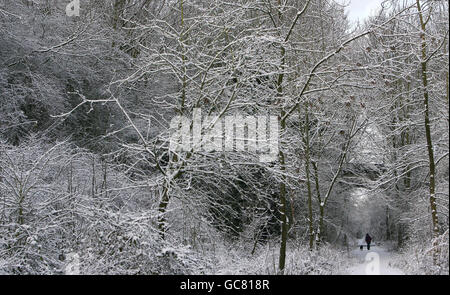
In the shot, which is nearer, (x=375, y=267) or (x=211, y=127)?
(x=211, y=127)

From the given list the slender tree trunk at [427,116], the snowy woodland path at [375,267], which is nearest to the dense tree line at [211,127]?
the slender tree trunk at [427,116]

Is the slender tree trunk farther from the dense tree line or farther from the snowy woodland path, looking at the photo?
the snowy woodland path

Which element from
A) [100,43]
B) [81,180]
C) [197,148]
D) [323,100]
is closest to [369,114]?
[323,100]

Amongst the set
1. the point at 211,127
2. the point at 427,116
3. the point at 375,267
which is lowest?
the point at 375,267

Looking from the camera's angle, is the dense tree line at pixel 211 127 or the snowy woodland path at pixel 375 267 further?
the dense tree line at pixel 211 127

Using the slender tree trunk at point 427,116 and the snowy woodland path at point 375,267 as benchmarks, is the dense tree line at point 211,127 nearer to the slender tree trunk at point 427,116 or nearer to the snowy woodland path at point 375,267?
the slender tree trunk at point 427,116

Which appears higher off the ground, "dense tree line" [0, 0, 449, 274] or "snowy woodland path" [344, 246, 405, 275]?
"dense tree line" [0, 0, 449, 274]

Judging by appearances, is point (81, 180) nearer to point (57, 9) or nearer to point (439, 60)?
point (57, 9)

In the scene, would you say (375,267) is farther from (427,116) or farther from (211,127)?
(211,127)

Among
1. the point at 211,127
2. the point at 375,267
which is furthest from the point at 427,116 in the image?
the point at 211,127

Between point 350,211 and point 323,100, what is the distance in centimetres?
634

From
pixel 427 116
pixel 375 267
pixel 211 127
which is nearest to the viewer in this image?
pixel 211 127

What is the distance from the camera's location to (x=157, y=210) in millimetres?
5965

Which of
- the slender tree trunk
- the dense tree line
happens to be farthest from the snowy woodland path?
the slender tree trunk
